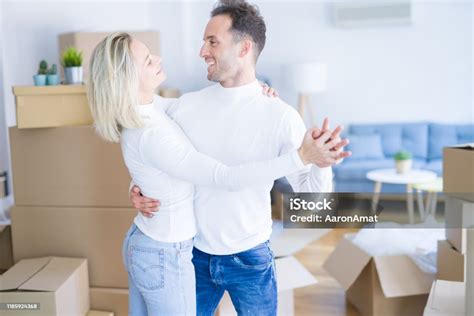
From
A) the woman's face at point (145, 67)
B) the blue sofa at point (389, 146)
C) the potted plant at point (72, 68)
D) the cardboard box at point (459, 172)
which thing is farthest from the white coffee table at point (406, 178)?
the woman's face at point (145, 67)

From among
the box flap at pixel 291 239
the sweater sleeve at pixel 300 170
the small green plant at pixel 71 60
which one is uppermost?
the small green plant at pixel 71 60

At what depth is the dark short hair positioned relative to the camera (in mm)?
1288

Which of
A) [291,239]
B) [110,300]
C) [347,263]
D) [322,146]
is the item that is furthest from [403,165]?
[322,146]

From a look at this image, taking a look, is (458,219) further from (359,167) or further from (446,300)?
(359,167)

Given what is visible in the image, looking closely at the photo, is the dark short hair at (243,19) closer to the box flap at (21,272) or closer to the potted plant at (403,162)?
the box flap at (21,272)

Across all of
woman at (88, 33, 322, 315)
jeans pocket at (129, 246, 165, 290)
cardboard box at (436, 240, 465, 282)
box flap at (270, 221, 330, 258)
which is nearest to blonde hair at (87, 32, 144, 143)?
woman at (88, 33, 322, 315)

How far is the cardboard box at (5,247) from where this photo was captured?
194 cm

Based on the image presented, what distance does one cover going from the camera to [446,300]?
5.81ft

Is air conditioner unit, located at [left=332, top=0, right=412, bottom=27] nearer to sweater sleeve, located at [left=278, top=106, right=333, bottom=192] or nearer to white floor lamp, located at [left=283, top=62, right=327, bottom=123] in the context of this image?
white floor lamp, located at [left=283, top=62, right=327, bottom=123]

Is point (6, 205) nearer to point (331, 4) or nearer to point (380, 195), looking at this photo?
point (380, 195)

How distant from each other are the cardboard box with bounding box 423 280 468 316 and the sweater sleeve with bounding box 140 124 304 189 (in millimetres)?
886

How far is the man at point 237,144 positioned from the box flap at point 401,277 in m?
0.83

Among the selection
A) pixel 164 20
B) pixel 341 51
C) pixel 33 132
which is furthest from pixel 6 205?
pixel 341 51

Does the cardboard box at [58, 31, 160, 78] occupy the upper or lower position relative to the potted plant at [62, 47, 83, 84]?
upper
